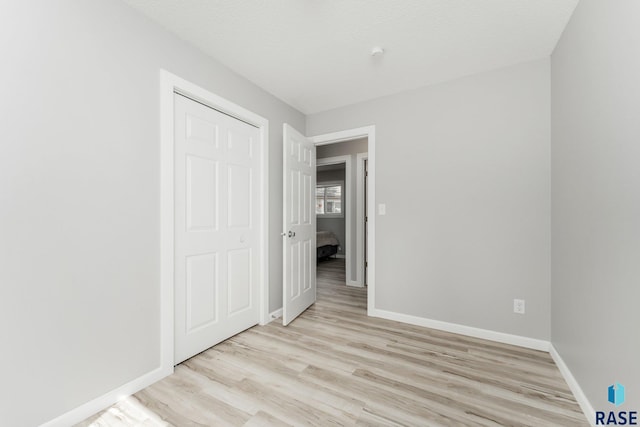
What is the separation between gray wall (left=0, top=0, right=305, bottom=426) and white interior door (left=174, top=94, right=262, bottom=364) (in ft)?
0.70

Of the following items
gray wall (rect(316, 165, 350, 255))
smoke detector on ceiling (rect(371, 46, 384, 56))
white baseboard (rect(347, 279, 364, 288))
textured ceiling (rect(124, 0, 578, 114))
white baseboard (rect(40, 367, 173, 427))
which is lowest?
white baseboard (rect(347, 279, 364, 288))

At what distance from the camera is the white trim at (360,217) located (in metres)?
4.10

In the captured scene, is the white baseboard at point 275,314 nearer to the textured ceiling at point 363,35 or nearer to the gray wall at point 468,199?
Answer: the gray wall at point 468,199

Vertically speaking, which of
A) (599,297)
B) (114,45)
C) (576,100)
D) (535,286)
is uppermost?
(114,45)

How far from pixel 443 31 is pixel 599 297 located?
1.91 meters

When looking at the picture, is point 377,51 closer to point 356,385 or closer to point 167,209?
point 167,209

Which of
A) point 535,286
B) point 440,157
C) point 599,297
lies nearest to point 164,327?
point 599,297

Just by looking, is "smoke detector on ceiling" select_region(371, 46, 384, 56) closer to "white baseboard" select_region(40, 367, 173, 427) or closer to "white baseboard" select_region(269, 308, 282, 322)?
"white baseboard" select_region(269, 308, 282, 322)

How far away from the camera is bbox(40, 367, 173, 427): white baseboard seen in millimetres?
1322

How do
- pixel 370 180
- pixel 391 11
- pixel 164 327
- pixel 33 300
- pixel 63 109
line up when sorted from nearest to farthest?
pixel 33 300, pixel 63 109, pixel 391 11, pixel 164 327, pixel 370 180

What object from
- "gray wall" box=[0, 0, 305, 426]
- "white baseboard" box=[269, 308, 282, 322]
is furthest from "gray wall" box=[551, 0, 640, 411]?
"gray wall" box=[0, 0, 305, 426]

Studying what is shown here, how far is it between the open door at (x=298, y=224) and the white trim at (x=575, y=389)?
7.10 ft

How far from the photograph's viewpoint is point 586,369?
56.8 inches

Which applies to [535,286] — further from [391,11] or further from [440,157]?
[391,11]
